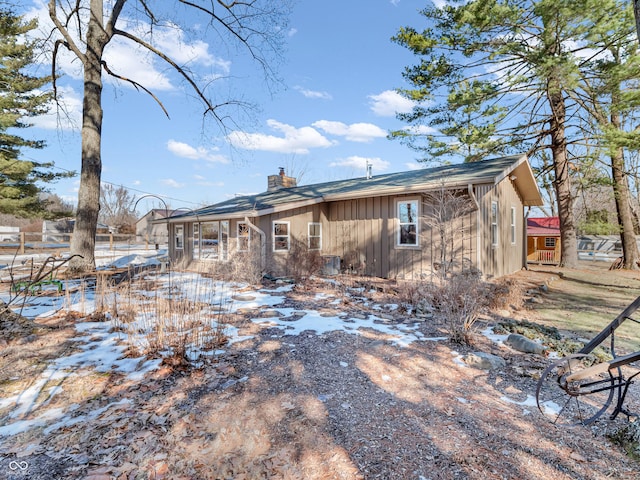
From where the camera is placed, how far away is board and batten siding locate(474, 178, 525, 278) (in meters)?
9.10

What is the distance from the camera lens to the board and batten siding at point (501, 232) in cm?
910

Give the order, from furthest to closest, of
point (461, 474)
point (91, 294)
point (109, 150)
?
point (109, 150)
point (91, 294)
point (461, 474)

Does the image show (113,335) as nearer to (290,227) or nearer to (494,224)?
(290,227)

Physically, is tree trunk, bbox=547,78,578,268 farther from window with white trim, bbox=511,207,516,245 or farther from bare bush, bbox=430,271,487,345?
bare bush, bbox=430,271,487,345

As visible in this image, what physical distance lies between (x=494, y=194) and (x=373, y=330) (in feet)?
24.5

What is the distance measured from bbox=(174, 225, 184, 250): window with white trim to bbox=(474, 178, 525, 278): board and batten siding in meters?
11.5

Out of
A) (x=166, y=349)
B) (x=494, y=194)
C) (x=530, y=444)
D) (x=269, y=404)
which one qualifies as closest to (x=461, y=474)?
(x=530, y=444)

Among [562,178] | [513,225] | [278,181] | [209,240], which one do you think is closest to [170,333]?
[209,240]

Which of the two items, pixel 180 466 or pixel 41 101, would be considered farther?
pixel 41 101

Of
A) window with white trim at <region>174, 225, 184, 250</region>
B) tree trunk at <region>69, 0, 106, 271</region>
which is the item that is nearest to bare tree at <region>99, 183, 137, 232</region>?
window with white trim at <region>174, 225, 184, 250</region>

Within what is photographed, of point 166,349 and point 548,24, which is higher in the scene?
point 548,24

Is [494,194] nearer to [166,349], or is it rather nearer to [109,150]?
[166,349]

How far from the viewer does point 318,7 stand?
1116 centimetres

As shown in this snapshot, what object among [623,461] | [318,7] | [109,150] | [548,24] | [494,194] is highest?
[318,7]
